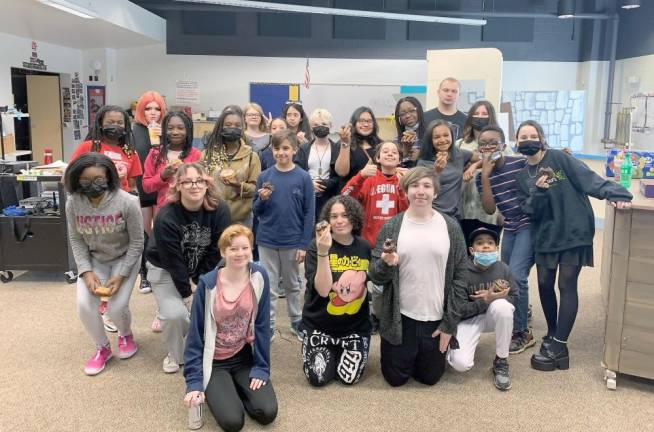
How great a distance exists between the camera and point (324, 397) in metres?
2.72

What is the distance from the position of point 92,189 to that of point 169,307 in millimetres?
786

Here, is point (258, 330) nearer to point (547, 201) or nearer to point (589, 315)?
point (547, 201)

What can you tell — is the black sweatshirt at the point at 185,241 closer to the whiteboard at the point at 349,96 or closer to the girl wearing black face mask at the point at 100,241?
the girl wearing black face mask at the point at 100,241

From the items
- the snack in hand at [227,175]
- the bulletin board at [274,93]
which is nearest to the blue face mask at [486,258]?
the snack in hand at [227,175]

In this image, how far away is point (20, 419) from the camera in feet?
8.20

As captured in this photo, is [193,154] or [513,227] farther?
[193,154]

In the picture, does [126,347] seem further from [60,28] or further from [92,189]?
[60,28]

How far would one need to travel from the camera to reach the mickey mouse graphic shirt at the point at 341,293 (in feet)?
9.34

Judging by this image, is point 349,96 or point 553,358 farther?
point 349,96

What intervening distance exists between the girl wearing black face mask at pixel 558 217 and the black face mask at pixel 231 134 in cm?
174

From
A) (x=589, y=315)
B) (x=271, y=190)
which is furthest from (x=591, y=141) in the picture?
(x=271, y=190)

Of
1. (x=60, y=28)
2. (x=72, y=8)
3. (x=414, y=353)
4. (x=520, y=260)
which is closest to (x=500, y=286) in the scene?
(x=520, y=260)

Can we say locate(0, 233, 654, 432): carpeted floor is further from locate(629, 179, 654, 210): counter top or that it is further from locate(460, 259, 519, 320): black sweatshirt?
locate(629, 179, 654, 210): counter top

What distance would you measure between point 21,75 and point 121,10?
281 centimetres
